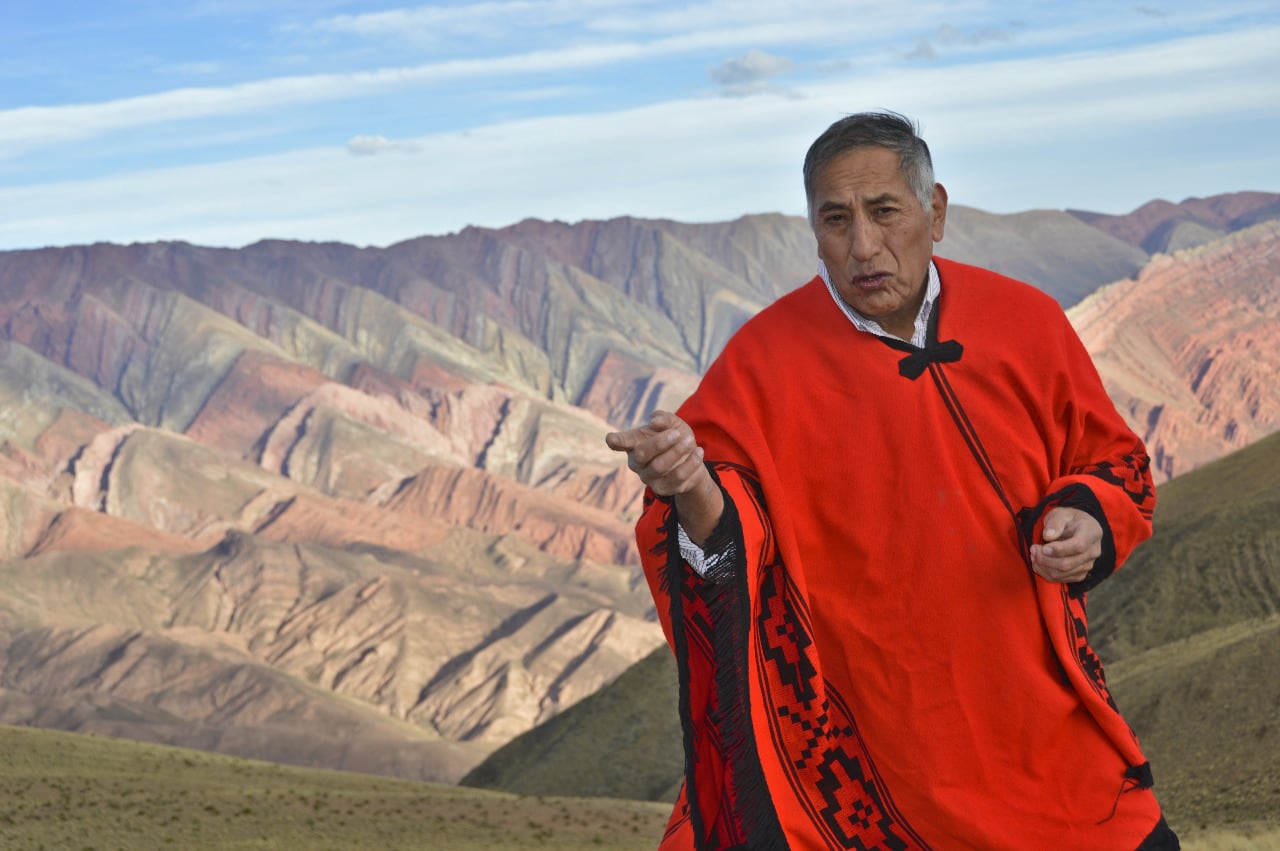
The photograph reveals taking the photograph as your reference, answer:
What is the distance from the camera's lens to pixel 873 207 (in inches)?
145

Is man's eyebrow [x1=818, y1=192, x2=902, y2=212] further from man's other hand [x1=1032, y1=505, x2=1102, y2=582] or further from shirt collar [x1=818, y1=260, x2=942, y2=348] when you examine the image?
man's other hand [x1=1032, y1=505, x2=1102, y2=582]

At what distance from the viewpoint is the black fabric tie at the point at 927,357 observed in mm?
3654

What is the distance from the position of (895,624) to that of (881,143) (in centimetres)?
114

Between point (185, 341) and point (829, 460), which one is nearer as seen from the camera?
point (829, 460)

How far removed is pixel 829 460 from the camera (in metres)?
3.61

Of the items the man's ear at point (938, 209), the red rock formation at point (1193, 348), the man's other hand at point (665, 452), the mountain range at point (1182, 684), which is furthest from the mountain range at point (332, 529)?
the man's other hand at point (665, 452)

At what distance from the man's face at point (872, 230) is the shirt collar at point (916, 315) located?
18mm

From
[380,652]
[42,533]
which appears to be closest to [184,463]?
[42,533]

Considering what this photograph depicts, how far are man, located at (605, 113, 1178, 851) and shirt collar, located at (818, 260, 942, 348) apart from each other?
4 cm

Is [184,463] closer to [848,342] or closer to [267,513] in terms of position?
[267,513]

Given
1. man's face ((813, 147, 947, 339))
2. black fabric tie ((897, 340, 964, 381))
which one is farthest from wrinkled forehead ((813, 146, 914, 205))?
black fabric tie ((897, 340, 964, 381))

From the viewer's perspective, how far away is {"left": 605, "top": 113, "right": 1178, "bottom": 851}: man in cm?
349

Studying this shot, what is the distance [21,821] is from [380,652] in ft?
352

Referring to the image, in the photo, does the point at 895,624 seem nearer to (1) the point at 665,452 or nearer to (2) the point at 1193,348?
(1) the point at 665,452
